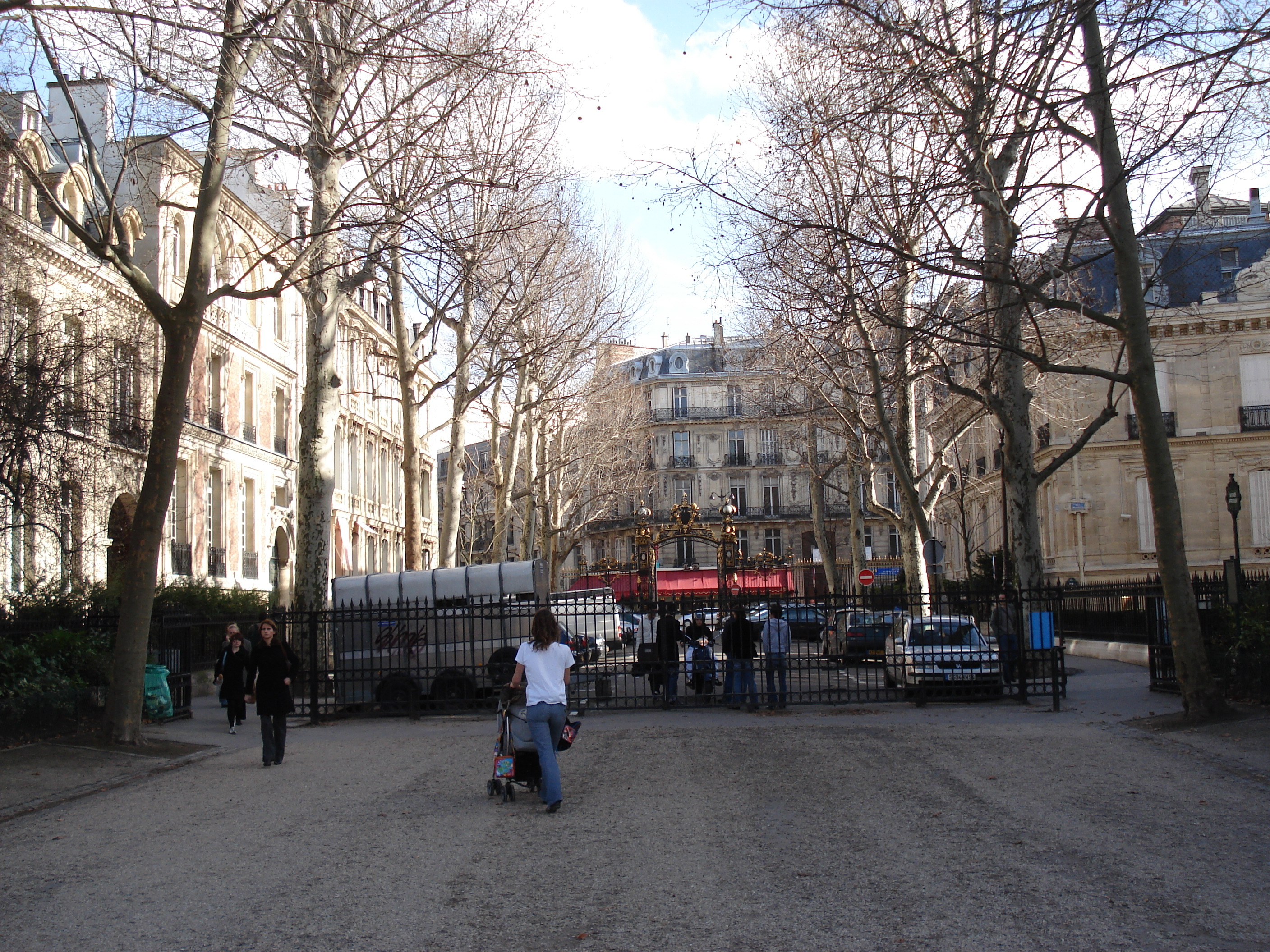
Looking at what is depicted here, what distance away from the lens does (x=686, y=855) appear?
7.77 m

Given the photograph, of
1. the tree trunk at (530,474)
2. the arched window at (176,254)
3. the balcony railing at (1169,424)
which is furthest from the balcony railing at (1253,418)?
the arched window at (176,254)

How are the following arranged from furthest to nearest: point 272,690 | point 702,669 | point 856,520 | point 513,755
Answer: point 856,520
point 702,669
point 272,690
point 513,755

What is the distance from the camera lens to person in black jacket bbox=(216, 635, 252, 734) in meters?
17.2

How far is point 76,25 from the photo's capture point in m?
9.86

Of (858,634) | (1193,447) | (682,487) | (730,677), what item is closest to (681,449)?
(682,487)

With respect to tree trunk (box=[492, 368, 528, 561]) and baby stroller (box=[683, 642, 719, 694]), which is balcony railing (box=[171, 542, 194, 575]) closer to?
tree trunk (box=[492, 368, 528, 561])

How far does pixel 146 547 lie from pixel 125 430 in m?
7.68

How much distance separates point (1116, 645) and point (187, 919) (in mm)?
26387

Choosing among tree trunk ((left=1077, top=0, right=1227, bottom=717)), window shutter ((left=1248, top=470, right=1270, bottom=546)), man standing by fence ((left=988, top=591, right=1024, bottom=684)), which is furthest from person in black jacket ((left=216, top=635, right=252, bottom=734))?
window shutter ((left=1248, top=470, right=1270, bottom=546))

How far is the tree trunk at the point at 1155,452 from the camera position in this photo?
45.3 feet

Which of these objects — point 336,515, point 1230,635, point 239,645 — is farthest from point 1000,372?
point 336,515

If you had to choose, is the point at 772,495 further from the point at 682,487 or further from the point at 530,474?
the point at 530,474

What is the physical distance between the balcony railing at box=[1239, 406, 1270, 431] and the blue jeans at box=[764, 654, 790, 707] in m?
31.8

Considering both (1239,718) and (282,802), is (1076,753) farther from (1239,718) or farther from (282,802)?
(282,802)
